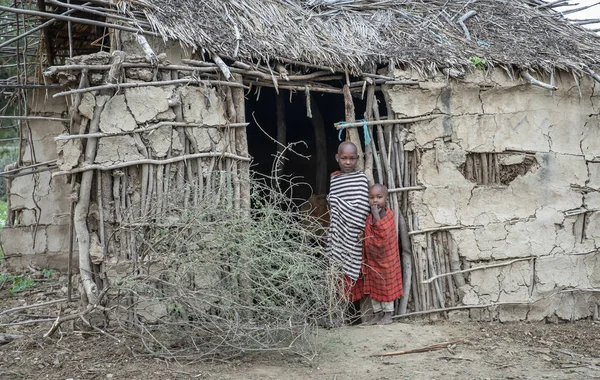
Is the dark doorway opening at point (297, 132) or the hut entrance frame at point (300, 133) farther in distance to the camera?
the dark doorway opening at point (297, 132)

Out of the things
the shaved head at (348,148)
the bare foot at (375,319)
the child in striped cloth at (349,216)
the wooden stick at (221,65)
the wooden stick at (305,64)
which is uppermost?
the wooden stick at (305,64)

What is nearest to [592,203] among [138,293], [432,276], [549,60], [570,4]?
[549,60]

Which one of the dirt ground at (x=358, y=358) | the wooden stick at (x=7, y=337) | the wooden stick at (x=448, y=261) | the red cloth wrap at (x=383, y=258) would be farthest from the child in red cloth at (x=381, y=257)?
the wooden stick at (x=7, y=337)

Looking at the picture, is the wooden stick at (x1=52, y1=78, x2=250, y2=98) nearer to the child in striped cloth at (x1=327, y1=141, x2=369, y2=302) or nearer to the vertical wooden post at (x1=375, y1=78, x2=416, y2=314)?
the child in striped cloth at (x1=327, y1=141, x2=369, y2=302)

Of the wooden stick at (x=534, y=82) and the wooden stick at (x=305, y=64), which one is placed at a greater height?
the wooden stick at (x=305, y=64)

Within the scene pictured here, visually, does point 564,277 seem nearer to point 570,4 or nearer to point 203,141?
point 570,4

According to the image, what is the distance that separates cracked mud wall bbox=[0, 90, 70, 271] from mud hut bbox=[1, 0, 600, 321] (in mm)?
943

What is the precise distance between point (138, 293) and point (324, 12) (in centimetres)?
337

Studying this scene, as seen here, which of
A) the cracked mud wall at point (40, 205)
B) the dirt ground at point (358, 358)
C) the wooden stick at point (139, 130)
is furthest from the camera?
the cracked mud wall at point (40, 205)

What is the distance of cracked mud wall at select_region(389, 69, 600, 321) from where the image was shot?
5.44 metres

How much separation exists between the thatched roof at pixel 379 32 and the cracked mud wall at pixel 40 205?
111 inches

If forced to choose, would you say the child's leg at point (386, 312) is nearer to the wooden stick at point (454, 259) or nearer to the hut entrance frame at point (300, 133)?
the wooden stick at point (454, 259)

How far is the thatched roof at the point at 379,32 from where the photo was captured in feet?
16.3

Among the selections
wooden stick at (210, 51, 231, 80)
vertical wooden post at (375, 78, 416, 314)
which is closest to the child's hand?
vertical wooden post at (375, 78, 416, 314)
